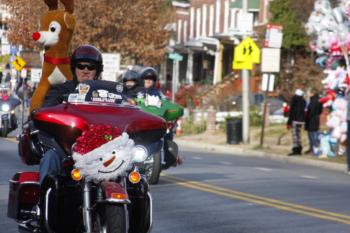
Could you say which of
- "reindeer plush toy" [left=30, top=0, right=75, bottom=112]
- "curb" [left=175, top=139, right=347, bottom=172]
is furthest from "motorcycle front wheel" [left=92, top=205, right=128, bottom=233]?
"curb" [left=175, top=139, right=347, bottom=172]

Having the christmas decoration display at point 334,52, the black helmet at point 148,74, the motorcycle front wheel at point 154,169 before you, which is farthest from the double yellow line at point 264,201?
the christmas decoration display at point 334,52

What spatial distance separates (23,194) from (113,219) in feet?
4.25

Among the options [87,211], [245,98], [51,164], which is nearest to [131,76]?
[51,164]

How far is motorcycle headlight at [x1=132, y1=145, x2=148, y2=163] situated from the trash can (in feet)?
91.4

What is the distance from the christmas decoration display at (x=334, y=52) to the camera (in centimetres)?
2705

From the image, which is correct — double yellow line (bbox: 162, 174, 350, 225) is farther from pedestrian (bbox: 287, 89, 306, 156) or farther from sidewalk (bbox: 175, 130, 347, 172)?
pedestrian (bbox: 287, 89, 306, 156)

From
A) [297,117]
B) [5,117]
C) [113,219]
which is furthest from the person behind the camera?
[297,117]

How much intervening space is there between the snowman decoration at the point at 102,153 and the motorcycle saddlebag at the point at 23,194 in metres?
0.88

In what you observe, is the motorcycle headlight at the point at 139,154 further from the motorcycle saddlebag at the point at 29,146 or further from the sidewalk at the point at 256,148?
the sidewalk at the point at 256,148

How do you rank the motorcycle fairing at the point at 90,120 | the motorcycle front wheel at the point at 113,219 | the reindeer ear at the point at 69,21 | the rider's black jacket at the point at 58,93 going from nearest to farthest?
the motorcycle front wheel at the point at 113,219 → the motorcycle fairing at the point at 90,120 → the rider's black jacket at the point at 58,93 → the reindeer ear at the point at 69,21

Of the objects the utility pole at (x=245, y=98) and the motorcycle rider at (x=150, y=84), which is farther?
the utility pole at (x=245, y=98)

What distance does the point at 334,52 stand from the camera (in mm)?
27484

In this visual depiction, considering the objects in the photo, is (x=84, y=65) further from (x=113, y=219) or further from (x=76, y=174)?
(x=113, y=219)

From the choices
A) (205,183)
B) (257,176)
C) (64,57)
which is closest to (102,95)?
(64,57)
